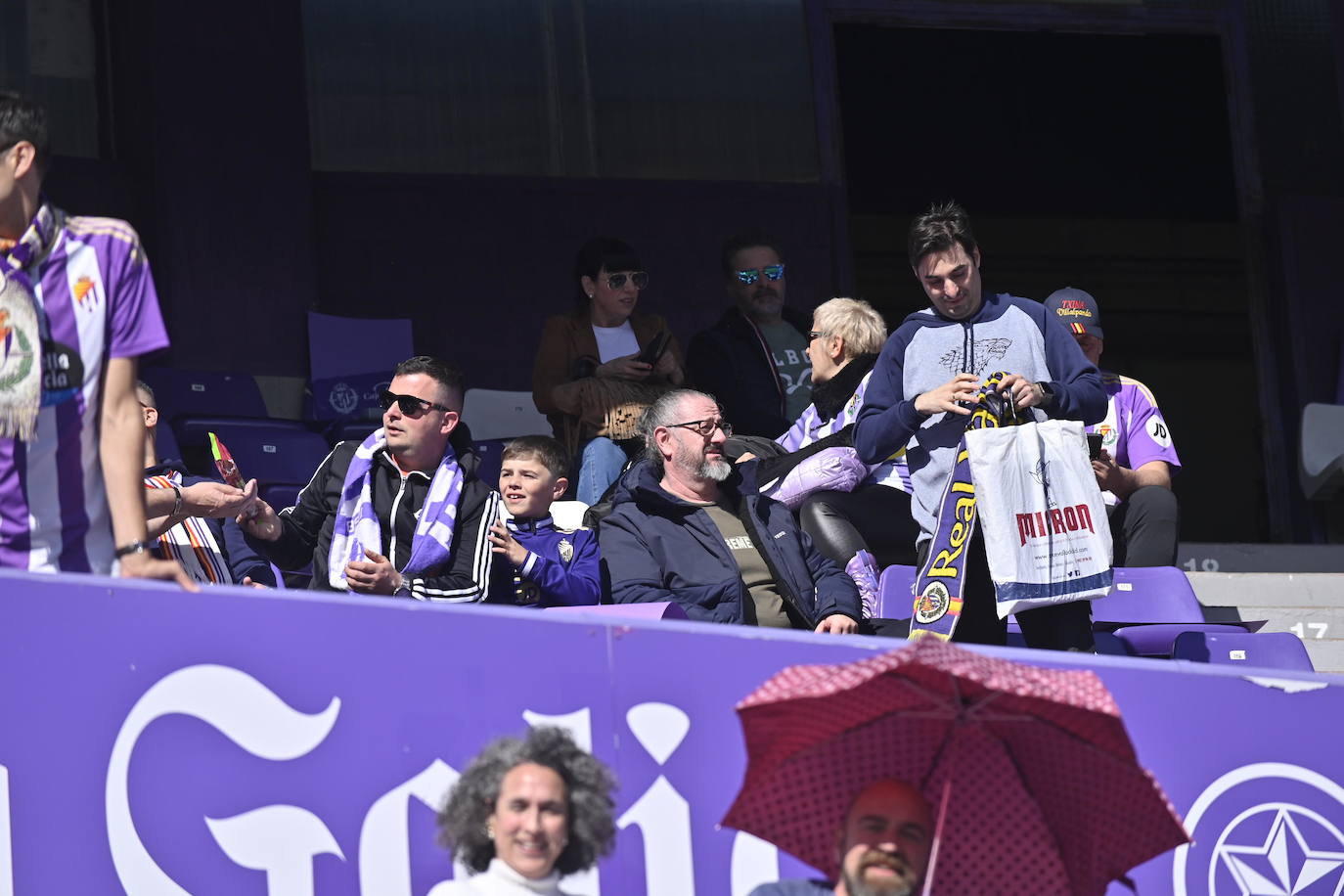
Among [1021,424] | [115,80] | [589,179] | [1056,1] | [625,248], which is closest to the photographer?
[1021,424]

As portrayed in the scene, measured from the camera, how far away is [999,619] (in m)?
5.54

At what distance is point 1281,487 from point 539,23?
15.0 feet

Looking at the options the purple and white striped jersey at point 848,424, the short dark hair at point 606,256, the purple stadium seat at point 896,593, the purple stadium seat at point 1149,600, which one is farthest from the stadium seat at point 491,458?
the purple stadium seat at point 1149,600

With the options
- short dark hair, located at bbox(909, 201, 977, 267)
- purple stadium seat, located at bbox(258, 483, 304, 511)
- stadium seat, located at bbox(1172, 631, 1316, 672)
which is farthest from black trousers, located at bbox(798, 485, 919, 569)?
purple stadium seat, located at bbox(258, 483, 304, 511)

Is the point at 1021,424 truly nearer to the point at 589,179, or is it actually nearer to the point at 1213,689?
the point at 1213,689

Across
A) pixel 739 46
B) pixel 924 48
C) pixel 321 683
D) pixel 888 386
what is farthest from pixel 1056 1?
pixel 321 683

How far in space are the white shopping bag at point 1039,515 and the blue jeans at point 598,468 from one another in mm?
1909

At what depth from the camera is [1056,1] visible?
1111 centimetres

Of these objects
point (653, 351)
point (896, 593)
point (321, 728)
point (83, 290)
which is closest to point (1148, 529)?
point (896, 593)

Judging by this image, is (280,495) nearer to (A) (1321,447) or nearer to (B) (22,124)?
(B) (22,124)

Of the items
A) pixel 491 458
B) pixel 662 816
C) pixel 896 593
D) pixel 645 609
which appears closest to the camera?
pixel 662 816

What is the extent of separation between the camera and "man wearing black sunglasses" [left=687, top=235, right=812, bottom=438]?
7.57 m

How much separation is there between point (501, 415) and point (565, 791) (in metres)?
6.04

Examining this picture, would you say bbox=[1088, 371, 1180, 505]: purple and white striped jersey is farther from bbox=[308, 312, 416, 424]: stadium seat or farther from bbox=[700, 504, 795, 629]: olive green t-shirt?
bbox=[308, 312, 416, 424]: stadium seat
